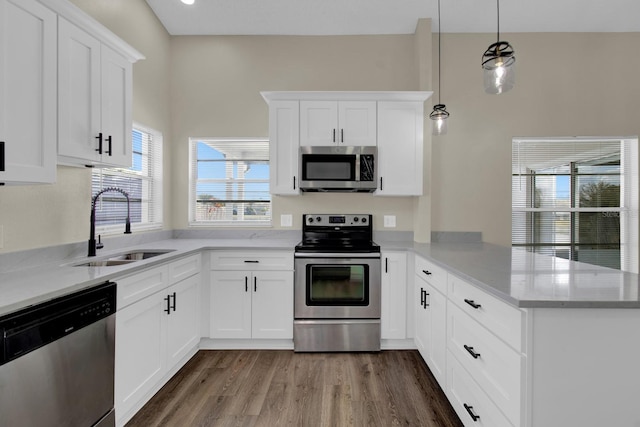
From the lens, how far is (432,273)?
2.36 m

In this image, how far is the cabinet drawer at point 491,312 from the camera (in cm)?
126

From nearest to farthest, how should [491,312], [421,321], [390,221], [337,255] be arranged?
[491,312], [421,321], [337,255], [390,221]

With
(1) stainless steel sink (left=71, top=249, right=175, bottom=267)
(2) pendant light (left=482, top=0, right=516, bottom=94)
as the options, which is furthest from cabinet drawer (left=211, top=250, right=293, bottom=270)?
(2) pendant light (left=482, top=0, right=516, bottom=94)

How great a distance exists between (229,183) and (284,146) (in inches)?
34.7

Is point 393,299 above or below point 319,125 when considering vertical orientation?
below

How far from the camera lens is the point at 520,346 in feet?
4.03

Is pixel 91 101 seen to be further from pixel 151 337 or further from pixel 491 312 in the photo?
pixel 491 312

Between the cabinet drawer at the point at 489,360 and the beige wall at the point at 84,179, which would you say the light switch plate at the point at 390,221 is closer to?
the cabinet drawer at the point at 489,360

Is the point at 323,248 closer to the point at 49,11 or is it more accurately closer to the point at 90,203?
the point at 90,203

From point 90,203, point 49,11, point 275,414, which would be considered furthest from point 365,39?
point 275,414

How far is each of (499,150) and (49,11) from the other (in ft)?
12.3

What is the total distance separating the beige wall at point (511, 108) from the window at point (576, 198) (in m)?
0.14

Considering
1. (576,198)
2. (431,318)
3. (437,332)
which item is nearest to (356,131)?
(431,318)

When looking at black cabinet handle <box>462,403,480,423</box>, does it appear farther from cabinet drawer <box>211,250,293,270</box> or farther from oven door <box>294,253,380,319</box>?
cabinet drawer <box>211,250,293,270</box>
